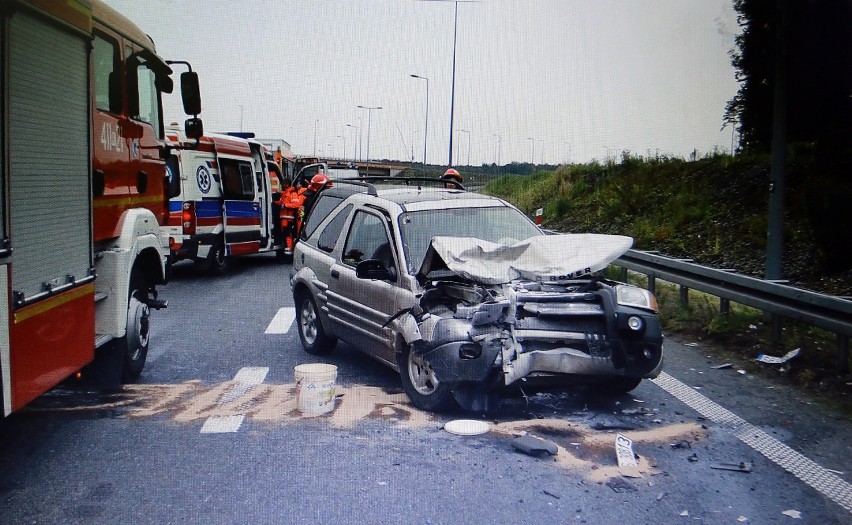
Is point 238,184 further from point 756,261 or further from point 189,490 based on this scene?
point 189,490

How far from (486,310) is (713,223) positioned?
12.6 metres

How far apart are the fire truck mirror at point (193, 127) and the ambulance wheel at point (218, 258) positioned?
770cm

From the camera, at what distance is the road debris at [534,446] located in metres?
5.37

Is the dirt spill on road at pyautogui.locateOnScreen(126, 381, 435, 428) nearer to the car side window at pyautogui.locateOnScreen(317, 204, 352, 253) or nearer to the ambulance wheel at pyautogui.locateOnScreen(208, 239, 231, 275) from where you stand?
the car side window at pyautogui.locateOnScreen(317, 204, 352, 253)

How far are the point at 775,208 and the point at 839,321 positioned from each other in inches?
107

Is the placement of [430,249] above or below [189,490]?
above

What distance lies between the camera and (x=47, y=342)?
4.88 m

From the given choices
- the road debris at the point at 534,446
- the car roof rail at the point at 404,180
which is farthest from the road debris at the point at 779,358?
the car roof rail at the point at 404,180

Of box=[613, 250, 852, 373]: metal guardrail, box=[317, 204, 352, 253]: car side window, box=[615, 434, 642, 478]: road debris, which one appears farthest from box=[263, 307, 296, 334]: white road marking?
box=[615, 434, 642, 478]: road debris

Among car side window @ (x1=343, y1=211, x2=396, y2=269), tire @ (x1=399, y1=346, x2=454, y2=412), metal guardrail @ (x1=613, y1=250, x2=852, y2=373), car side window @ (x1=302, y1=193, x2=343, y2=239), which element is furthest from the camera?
car side window @ (x1=302, y1=193, x2=343, y2=239)

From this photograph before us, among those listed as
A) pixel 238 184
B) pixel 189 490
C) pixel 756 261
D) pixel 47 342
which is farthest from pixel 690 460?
pixel 238 184

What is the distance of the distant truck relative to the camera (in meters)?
15.3

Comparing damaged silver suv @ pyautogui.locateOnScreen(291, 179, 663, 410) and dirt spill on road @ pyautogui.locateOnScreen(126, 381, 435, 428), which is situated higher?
damaged silver suv @ pyautogui.locateOnScreen(291, 179, 663, 410)

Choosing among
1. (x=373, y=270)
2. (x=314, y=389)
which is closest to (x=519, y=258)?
(x=373, y=270)
